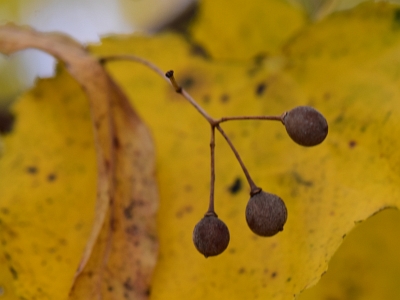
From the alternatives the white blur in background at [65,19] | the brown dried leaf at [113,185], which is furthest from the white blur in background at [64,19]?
the brown dried leaf at [113,185]

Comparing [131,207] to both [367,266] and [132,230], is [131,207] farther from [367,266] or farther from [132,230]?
[367,266]

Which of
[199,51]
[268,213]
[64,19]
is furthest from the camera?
[64,19]

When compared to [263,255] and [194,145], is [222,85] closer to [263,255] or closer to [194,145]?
[194,145]

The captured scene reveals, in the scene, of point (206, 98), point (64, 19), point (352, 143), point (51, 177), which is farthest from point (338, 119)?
point (64, 19)

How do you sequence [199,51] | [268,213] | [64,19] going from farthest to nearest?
1. [64,19]
2. [199,51]
3. [268,213]

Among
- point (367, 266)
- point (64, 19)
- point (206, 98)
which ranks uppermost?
point (64, 19)

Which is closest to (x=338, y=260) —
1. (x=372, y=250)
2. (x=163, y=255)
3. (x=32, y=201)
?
(x=372, y=250)
